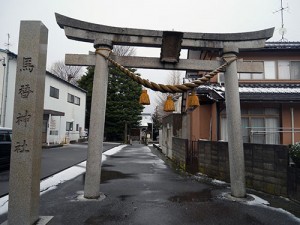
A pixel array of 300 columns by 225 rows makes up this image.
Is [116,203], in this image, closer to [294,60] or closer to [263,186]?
[263,186]

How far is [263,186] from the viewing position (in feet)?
25.0

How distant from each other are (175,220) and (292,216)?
2623 millimetres

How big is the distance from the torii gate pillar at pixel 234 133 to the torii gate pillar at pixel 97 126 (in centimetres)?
356

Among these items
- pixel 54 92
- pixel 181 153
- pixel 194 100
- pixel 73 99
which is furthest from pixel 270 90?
pixel 73 99

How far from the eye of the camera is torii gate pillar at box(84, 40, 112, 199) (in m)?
6.57

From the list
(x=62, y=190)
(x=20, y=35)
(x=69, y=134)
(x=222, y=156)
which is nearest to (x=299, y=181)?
(x=222, y=156)

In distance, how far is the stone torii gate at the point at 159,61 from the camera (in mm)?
6738

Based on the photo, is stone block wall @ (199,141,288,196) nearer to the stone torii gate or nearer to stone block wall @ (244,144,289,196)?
stone block wall @ (244,144,289,196)

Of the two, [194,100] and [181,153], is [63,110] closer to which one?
[181,153]

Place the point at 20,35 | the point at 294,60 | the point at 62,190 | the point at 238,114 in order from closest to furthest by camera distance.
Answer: the point at 20,35 < the point at 238,114 < the point at 62,190 < the point at 294,60

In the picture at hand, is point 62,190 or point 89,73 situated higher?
point 89,73

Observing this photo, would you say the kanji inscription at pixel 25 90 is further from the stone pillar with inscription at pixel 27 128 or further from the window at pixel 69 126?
the window at pixel 69 126

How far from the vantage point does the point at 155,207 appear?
607 centimetres

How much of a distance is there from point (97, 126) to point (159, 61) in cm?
258
